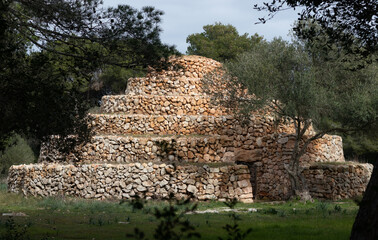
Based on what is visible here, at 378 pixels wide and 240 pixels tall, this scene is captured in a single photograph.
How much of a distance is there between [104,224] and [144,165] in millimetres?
9657

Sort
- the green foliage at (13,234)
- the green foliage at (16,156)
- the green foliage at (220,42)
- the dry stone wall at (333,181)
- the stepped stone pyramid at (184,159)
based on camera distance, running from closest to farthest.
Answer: the green foliage at (13,234) → the stepped stone pyramid at (184,159) → the dry stone wall at (333,181) → the green foliage at (16,156) → the green foliage at (220,42)

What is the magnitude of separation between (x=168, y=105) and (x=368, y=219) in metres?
20.6

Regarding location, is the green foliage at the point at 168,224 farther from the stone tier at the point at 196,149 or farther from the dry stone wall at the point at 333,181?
the dry stone wall at the point at 333,181

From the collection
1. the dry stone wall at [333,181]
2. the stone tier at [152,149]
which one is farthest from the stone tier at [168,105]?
the dry stone wall at [333,181]

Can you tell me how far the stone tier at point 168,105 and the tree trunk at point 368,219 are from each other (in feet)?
64.8

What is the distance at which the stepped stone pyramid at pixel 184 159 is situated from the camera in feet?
69.2

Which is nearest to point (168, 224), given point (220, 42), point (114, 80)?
point (114, 80)

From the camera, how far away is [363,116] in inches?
805

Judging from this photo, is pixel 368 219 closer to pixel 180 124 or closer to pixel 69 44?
pixel 69 44

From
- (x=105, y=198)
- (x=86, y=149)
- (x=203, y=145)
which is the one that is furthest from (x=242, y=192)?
(x=86, y=149)

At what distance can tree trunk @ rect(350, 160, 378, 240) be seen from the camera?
5879 millimetres

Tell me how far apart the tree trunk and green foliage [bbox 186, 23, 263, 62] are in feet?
139

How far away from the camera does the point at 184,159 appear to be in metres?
23.0

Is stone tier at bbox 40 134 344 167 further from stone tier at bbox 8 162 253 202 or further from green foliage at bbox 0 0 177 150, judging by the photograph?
green foliage at bbox 0 0 177 150
